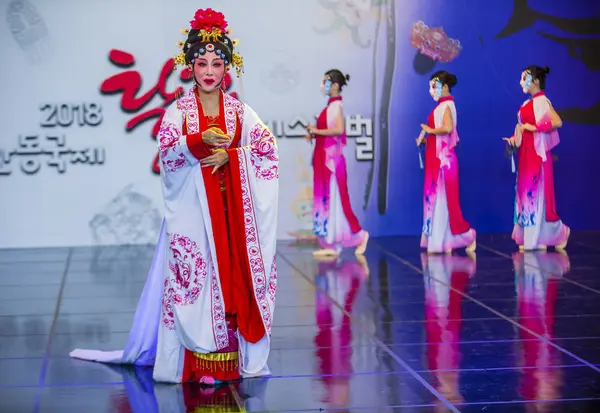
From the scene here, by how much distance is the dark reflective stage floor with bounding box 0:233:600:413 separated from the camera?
4.29m

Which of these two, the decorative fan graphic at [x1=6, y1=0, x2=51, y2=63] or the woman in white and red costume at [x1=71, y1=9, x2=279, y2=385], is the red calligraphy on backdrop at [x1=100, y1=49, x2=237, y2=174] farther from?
the woman in white and red costume at [x1=71, y1=9, x2=279, y2=385]

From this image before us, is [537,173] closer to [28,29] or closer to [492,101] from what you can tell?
[492,101]

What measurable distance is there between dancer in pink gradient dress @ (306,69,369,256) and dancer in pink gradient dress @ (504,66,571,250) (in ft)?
4.48

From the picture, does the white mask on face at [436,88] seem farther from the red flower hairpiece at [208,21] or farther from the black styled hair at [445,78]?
the red flower hairpiece at [208,21]

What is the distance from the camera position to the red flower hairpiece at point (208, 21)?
471 centimetres

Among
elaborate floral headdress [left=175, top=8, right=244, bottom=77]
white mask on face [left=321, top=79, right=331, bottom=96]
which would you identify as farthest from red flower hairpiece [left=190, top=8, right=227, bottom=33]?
white mask on face [left=321, top=79, right=331, bottom=96]

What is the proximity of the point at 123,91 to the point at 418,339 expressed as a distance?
209 inches

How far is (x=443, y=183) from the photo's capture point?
29.5 ft

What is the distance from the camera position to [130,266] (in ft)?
27.9

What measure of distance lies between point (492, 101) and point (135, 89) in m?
3.27

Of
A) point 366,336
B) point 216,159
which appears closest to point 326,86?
point 366,336

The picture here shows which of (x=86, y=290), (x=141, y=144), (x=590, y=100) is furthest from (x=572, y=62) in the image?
(x=86, y=290)

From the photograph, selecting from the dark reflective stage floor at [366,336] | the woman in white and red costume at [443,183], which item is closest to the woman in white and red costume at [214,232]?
the dark reflective stage floor at [366,336]

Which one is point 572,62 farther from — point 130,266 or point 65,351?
point 65,351
